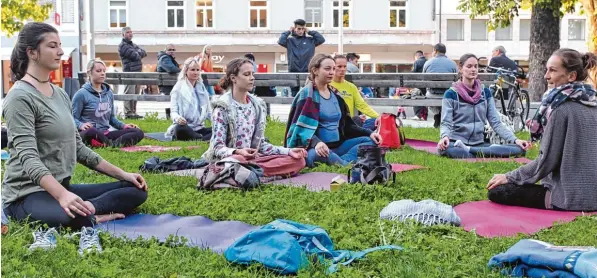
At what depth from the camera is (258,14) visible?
46438 millimetres

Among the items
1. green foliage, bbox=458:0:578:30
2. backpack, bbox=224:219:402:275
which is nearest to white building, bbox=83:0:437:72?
green foliage, bbox=458:0:578:30

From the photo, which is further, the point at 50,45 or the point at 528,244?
the point at 50,45

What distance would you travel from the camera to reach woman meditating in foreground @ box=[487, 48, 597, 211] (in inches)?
265

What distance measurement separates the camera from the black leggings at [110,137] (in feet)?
38.9

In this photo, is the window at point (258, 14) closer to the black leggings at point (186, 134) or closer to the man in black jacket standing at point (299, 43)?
the man in black jacket standing at point (299, 43)

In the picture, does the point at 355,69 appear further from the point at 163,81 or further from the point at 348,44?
the point at 348,44

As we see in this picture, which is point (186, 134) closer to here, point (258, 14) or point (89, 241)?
point (89, 241)

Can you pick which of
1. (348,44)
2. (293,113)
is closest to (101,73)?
(293,113)

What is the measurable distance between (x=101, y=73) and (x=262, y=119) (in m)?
3.90

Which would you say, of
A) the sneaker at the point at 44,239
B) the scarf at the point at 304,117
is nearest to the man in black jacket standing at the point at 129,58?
the scarf at the point at 304,117

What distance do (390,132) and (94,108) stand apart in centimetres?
405

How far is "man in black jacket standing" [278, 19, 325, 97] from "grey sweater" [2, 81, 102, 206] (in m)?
12.9

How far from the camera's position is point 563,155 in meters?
6.76

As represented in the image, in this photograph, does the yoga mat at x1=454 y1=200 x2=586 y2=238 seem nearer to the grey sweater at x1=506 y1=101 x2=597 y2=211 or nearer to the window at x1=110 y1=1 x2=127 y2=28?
the grey sweater at x1=506 y1=101 x2=597 y2=211
